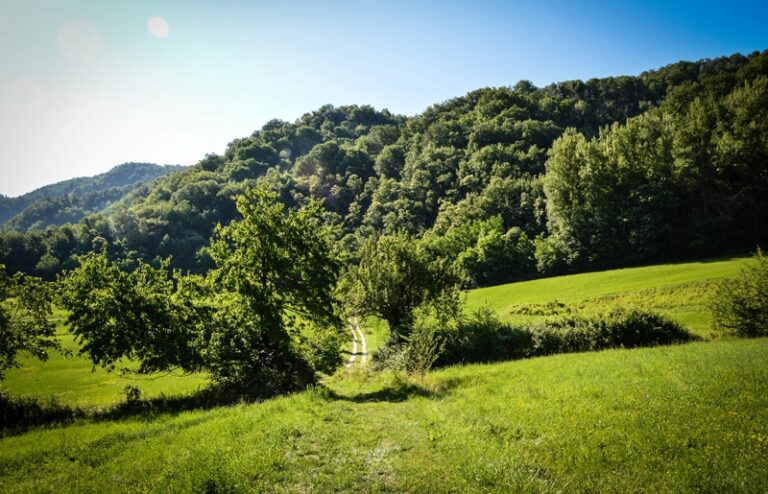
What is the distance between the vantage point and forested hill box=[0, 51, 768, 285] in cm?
7212

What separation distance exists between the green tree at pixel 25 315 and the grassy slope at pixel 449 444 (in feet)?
21.6

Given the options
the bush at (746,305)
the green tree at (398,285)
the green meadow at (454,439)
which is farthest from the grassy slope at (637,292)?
the green meadow at (454,439)

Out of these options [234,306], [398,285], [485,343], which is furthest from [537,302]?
[234,306]

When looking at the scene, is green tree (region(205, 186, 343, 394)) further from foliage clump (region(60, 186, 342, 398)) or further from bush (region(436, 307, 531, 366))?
bush (region(436, 307, 531, 366))

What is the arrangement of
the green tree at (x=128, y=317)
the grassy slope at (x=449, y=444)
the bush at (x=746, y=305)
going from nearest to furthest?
the grassy slope at (x=449, y=444) < the green tree at (x=128, y=317) < the bush at (x=746, y=305)

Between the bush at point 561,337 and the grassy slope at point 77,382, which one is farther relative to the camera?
the bush at point 561,337

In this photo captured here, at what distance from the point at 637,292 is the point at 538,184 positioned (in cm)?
6498

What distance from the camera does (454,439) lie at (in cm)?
1166

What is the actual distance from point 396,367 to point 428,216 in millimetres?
114286

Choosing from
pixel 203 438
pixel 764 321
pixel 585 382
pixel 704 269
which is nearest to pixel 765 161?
pixel 704 269

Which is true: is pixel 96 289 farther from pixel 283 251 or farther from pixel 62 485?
pixel 62 485

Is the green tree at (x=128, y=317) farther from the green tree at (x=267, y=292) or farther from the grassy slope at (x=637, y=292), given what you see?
the grassy slope at (x=637, y=292)

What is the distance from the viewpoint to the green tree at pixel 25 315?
1930 centimetres

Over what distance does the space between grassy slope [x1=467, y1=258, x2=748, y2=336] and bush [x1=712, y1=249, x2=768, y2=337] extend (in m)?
1.98
